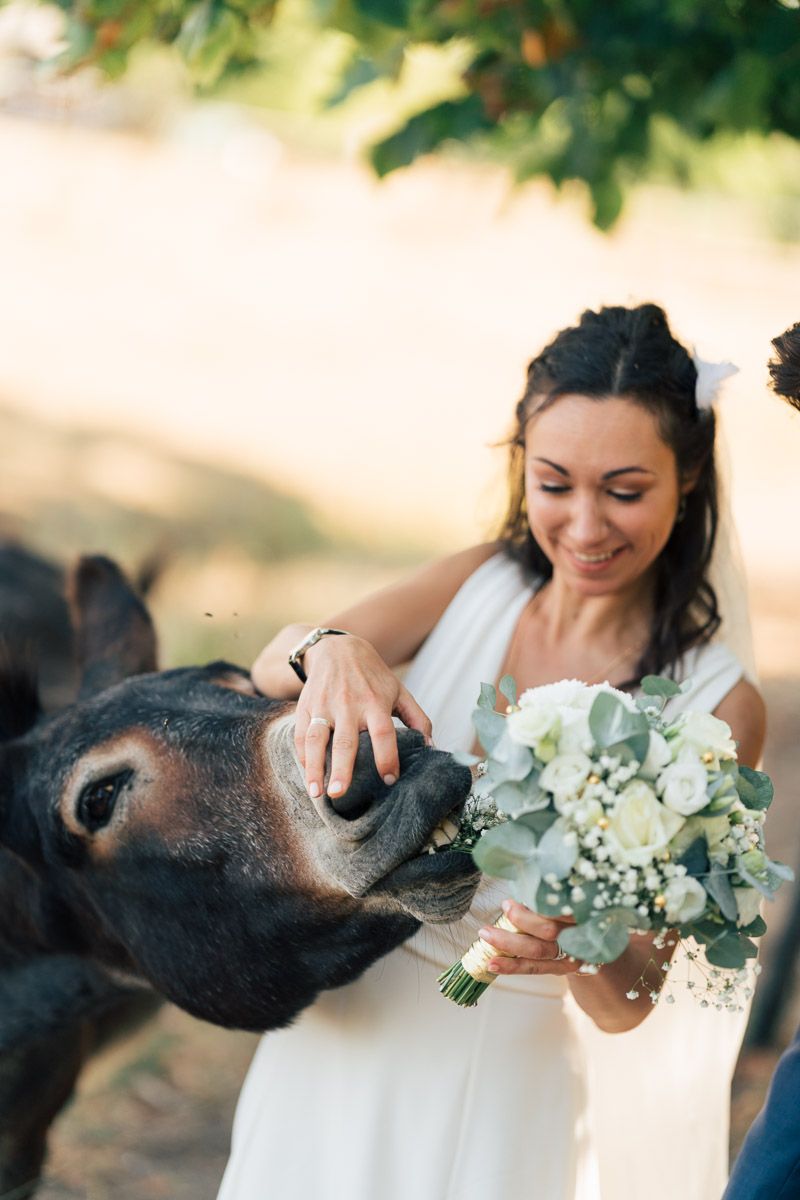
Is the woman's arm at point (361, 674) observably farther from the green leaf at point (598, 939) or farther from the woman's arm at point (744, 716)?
the woman's arm at point (744, 716)

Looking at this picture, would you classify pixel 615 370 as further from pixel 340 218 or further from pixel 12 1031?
pixel 340 218

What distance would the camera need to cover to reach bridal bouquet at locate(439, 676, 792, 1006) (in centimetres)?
166

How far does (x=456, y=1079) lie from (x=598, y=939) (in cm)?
81

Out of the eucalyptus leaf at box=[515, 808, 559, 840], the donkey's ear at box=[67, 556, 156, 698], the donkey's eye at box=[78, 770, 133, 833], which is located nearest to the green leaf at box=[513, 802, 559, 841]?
the eucalyptus leaf at box=[515, 808, 559, 840]

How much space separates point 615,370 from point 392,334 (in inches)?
Result: 564

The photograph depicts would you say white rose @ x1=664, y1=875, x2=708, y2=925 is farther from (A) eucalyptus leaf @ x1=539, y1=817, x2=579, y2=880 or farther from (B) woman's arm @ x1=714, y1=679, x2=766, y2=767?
(B) woman's arm @ x1=714, y1=679, x2=766, y2=767

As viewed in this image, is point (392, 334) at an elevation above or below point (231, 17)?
above

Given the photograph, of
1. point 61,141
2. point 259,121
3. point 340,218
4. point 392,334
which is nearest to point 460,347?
point 392,334

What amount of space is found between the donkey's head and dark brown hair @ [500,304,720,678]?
0.80 m

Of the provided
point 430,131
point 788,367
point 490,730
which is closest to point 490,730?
point 490,730

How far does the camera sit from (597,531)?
7.72ft

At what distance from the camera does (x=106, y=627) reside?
3.32 meters

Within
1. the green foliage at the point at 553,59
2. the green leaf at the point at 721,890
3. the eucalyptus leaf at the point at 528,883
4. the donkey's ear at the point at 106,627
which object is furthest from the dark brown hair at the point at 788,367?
the donkey's ear at the point at 106,627

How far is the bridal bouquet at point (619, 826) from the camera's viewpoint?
5.46ft
